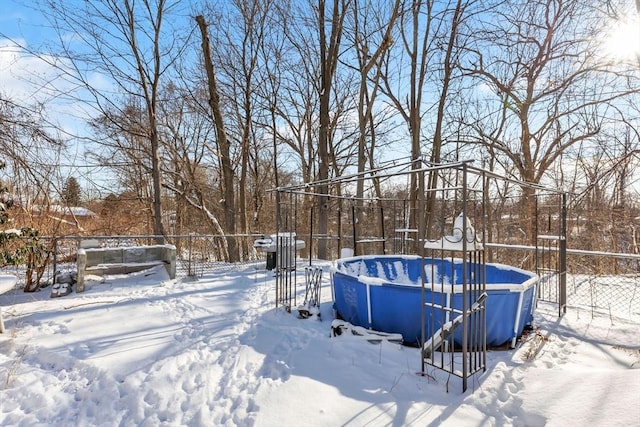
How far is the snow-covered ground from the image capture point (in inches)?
101

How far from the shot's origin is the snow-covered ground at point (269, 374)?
2562 millimetres

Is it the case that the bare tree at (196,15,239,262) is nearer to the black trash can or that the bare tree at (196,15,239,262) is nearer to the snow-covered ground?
the black trash can

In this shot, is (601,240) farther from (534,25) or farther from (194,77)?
(194,77)

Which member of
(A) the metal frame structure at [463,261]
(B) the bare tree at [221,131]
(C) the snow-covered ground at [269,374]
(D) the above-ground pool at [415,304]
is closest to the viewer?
(C) the snow-covered ground at [269,374]

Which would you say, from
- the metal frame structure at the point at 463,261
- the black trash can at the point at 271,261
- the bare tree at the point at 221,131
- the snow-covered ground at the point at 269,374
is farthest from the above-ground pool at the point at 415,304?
the bare tree at the point at 221,131

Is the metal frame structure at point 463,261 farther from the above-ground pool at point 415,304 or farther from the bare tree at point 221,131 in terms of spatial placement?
the bare tree at point 221,131

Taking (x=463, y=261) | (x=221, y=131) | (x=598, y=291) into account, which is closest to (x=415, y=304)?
(x=463, y=261)

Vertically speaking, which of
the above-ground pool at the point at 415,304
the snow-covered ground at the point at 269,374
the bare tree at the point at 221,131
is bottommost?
the snow-covered ground at the point at 269,374

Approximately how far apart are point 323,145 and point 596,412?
9.99 metres

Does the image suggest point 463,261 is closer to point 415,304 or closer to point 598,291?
point 415,304

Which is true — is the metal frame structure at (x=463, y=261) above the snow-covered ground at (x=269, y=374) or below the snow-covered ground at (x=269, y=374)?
above

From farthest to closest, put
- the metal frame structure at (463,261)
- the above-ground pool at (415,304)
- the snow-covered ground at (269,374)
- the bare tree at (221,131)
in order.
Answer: the bare tree at (221,131), the above-ground pool at (415,304), the metal frame structure at (463,261), the snow-covered ground at (269,374)

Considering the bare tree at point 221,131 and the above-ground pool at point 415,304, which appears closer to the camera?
the above-ground pool at point 415,304

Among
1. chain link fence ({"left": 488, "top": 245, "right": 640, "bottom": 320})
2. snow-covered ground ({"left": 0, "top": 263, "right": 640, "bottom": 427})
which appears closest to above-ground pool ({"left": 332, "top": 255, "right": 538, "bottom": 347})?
snow-covered ground ({"left": 0, "top": 263, "right": 640, "bottom": 427})
